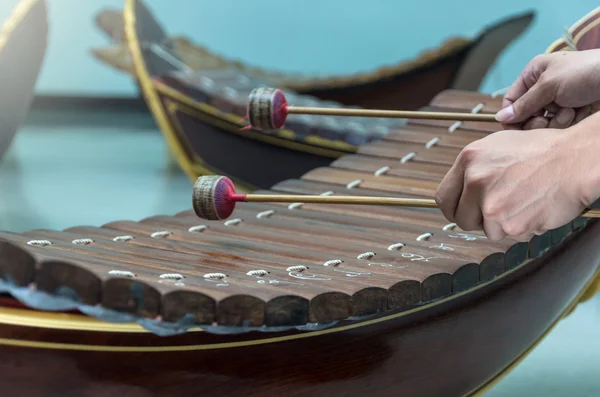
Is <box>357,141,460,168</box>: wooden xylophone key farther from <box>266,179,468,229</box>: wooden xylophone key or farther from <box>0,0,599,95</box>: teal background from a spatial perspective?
<box>0,0,599,95</box>: teal background

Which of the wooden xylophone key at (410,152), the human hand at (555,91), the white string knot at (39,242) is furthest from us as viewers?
the wooden xylophone key at (410,152)

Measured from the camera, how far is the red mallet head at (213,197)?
1148 mm

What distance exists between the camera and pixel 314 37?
520 centimetres

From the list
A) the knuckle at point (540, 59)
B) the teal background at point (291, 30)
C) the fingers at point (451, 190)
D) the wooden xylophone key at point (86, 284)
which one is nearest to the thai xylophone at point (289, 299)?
the wooden xylophone key at point (86, 284)

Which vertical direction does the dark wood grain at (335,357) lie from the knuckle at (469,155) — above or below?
below

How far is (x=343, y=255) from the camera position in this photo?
1.20 metres

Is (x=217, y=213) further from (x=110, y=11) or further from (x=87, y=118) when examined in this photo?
(x=87, y=118)

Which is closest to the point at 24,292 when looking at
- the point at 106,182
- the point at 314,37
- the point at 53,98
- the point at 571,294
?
the point at 571,294

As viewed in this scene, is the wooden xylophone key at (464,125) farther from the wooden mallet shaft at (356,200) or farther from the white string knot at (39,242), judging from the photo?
the white string knot at (39,242)

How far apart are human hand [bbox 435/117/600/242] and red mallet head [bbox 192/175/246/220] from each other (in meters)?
0.36

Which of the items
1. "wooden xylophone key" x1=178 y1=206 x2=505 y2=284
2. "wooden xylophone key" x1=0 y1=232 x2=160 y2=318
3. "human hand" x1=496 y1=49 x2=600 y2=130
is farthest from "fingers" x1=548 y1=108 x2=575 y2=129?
"wooden xylophone key" x1=0 y1=232 x2=160 y2=318

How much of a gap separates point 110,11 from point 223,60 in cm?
83

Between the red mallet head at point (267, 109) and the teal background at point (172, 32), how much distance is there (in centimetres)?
142

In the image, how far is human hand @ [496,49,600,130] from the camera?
1.23 meters
